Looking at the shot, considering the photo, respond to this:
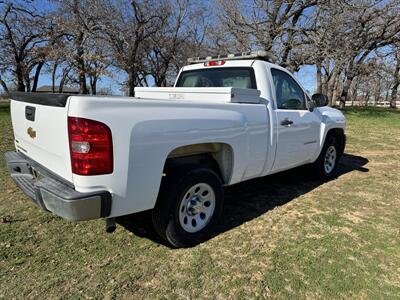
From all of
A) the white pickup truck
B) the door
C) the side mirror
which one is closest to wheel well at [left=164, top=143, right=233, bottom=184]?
the white pickup truck

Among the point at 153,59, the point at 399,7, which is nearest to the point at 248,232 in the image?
the point at 399,7

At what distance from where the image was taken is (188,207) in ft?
10.5

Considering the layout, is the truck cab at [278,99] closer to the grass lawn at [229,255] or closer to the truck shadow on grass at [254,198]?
the truck shadow on grass at [254,198]

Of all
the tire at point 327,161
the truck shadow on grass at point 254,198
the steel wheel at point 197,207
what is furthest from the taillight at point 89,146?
the tire at point 327,161

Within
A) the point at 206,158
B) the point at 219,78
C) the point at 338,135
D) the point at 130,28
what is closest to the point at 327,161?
the point at 338,135

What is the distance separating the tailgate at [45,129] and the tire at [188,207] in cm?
90

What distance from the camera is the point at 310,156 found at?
497 centimetres

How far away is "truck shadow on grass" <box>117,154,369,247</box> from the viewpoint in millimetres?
3689

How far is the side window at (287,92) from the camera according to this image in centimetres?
426

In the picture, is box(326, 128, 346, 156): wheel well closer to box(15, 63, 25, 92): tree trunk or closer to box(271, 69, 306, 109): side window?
box(271, 69, 306, 109): side window

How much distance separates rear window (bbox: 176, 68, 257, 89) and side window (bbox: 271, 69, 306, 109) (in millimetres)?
362

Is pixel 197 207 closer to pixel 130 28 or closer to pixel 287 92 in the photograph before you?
pixel 287 92

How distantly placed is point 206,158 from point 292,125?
59.2 inches

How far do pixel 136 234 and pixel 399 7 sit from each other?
1989 centimetres
